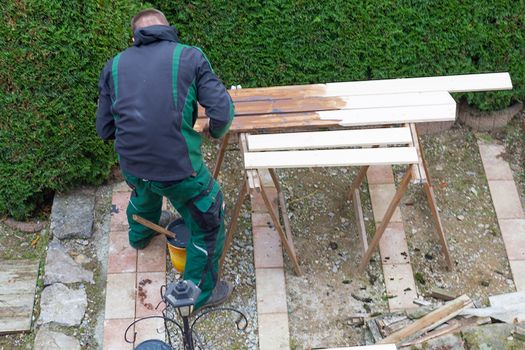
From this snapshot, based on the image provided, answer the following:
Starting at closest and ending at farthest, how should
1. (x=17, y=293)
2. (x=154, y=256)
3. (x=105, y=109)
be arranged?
1. (x=105, y=109)
2. (x=17, y=293)
3. (x=154, y=256)

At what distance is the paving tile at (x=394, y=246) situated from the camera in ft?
21.0

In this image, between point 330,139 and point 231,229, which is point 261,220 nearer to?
point 231,229

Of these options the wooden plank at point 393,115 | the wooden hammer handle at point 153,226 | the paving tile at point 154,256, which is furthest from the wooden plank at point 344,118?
the paving tile at point 154,256

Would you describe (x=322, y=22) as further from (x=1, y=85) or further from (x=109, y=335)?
(x=109, y=335)

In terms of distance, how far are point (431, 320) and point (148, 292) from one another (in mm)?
2196

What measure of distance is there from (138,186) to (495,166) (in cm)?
336

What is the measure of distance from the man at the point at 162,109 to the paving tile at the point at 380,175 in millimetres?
1939

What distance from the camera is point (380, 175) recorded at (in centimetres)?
696

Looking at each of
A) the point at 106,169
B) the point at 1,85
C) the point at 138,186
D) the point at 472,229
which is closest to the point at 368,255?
the point at 472,229

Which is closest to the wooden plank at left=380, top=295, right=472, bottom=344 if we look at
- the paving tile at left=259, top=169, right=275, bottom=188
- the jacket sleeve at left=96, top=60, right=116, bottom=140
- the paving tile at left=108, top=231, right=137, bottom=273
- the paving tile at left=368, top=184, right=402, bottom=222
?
the paving tile at left=368, top=184, right=402, bottom=222

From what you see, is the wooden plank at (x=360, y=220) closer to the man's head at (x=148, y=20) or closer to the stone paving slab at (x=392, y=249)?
the stone paving slab at (x=392, y=249)

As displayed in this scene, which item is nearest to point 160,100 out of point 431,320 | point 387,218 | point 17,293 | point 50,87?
point 50,87

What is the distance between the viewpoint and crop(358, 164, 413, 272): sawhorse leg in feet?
18.7

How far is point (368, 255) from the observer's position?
6199 mm
